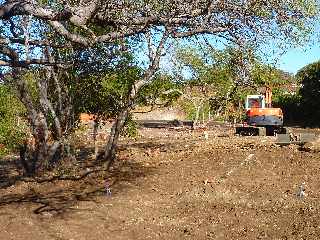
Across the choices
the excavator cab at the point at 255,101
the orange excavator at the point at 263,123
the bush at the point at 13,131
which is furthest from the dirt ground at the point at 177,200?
the excavator cab at the point at 255,101

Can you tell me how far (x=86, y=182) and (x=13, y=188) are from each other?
68.5 inches

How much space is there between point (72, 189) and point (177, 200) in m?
2.81

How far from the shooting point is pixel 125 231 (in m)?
9.13

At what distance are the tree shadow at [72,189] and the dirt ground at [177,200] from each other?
0.02m

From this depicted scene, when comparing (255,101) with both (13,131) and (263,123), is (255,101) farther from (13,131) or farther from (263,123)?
(13,131)

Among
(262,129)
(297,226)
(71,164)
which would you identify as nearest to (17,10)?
(297,226)

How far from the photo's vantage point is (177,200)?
1145 centimetres

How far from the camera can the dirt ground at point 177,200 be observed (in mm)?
9062

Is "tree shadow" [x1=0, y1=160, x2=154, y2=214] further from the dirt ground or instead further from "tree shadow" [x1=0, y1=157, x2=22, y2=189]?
"tree shadow" [x1=0, y1=157, x2=22, y2=189]

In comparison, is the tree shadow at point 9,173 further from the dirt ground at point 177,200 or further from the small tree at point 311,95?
the small tree at point 311,95

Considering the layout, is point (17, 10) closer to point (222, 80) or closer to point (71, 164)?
point (71, 164)

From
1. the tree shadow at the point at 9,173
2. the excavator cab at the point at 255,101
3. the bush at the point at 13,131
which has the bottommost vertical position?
the tree shadow at the point at 9,173

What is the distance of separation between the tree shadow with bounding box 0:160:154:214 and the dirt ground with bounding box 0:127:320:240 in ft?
0.07

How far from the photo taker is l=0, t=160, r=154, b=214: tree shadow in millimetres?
11430
